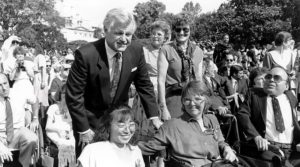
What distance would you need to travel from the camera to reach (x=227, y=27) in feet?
159

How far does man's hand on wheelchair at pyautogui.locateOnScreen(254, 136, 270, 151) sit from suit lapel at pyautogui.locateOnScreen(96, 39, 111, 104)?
1.47 meters

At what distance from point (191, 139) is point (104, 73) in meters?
0.86

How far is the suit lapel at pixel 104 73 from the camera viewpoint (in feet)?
11.3

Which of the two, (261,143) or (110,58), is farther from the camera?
(261,143)

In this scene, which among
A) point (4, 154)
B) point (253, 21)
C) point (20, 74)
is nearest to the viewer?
point (4, 154)

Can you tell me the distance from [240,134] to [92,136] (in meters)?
2.07

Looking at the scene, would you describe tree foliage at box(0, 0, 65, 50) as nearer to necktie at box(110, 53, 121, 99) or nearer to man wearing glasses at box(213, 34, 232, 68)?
man wearing glasses at box(213, 34, 232, 68)

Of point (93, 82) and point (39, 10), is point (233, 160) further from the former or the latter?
point (39, 10)

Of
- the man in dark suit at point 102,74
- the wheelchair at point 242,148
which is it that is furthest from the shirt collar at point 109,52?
the wheelchair at point 242,148

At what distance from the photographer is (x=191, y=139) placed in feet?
11.4

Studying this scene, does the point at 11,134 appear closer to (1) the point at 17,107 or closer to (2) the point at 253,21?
(1) the point at 17,107

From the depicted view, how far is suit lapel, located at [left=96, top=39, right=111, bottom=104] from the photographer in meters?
3.45

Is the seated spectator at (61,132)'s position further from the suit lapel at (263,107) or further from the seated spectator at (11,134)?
the suit lapel at (263,107)

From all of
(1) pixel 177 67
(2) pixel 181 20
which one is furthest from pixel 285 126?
(2) pixel 181 20
